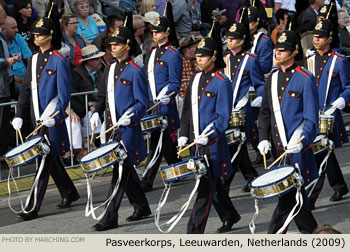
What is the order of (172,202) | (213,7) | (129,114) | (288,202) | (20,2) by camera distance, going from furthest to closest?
(213,7)
(20,2)
(172,202)
(129,114)
(288,202)

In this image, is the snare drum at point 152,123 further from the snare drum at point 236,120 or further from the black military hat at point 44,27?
the black military hat at point 44,27

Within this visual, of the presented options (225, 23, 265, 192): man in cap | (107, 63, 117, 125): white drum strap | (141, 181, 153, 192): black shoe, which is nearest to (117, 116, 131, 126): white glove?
(107, 63, 117, 125): white drum strap

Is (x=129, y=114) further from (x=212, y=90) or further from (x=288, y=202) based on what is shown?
(x=288, y=202)

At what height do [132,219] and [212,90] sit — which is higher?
[212,90]

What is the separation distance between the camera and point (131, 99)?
10508 mm

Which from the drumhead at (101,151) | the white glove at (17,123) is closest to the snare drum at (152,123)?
the drumhead at (101,151)

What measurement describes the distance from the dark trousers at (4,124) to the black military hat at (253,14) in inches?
136

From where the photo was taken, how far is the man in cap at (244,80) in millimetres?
11656

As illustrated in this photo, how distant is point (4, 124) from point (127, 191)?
2.91 metres

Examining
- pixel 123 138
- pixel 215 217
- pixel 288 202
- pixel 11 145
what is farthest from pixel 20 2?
pixel 288 202

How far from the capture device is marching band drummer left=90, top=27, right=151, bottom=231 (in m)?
10.3

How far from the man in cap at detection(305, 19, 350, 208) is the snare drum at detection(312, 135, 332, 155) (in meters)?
0.37

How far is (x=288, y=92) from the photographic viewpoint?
364 inches

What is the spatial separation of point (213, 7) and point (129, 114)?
24.8 ft
